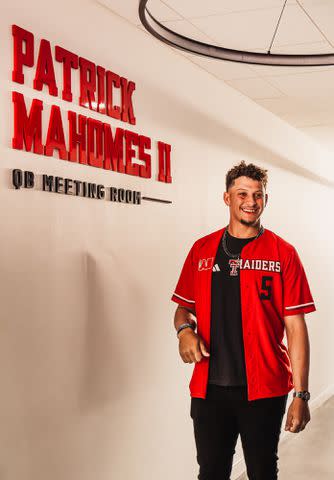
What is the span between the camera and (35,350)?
2668 millimetres

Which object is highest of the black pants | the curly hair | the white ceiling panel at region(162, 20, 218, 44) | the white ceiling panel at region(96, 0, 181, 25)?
the white ceiling panel at region(162, 20, 218, 44)

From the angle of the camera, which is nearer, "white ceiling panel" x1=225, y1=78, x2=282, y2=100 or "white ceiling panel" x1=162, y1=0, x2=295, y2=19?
"white ceiling panel" x1=162, y1=0, x2=295, y2=19

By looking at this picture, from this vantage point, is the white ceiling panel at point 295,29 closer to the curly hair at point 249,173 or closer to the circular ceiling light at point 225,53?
the circular ceiling light at point 225,53

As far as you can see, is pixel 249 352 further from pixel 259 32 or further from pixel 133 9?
pixel 259 32

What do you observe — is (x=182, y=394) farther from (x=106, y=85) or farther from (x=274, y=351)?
(x=106, y=85)

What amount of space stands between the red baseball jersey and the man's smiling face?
0.32 feet

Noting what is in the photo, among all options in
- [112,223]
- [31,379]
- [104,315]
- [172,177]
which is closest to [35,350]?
[31,379]

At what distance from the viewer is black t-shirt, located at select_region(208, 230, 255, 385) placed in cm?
266

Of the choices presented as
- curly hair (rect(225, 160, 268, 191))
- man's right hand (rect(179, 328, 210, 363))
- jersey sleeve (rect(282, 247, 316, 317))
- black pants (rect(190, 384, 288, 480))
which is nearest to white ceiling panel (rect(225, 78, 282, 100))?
curly hair (rect(225, 160, 268, 191))

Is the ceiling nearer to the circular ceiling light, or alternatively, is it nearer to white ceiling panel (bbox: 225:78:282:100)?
white ceiling panel (bbox: 225:78:282:100)

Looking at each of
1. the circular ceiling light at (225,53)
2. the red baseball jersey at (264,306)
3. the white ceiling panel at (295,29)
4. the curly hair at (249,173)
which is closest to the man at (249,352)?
the red baseball jersey at (264,306)

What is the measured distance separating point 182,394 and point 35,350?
149 cm

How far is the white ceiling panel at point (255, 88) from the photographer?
4.75 metres

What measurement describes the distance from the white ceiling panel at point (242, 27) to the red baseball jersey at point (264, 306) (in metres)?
1.28
